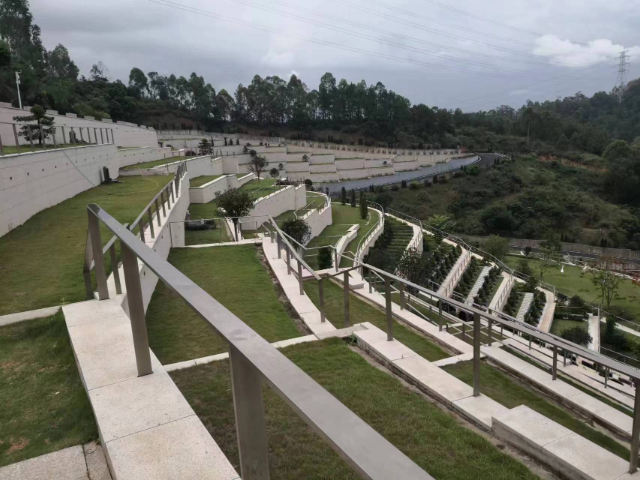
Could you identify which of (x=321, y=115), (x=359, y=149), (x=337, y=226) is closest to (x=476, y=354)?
(x=337, y=226)

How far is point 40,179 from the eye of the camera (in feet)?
40.5

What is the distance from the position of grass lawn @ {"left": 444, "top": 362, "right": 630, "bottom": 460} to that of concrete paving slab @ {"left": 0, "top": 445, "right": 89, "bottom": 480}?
4.02 meters

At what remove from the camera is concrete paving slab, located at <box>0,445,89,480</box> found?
2402 mm

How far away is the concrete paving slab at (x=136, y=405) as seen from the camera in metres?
2.46

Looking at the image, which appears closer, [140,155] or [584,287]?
[584,287]

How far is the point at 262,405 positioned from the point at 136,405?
64.6 inches

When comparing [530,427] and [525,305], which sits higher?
[530,427]

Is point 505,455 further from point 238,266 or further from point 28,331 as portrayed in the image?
point 238,266

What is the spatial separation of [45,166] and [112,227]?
11986 mm

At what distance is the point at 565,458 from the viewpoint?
10.7 ft

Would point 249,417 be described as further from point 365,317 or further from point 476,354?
point 365,317

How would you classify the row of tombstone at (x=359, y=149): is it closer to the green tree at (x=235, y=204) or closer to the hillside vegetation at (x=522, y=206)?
the hillside vegetation at (x=522, y=206)

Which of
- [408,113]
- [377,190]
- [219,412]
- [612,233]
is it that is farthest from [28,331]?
[408,113]

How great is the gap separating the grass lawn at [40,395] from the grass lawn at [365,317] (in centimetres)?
432
